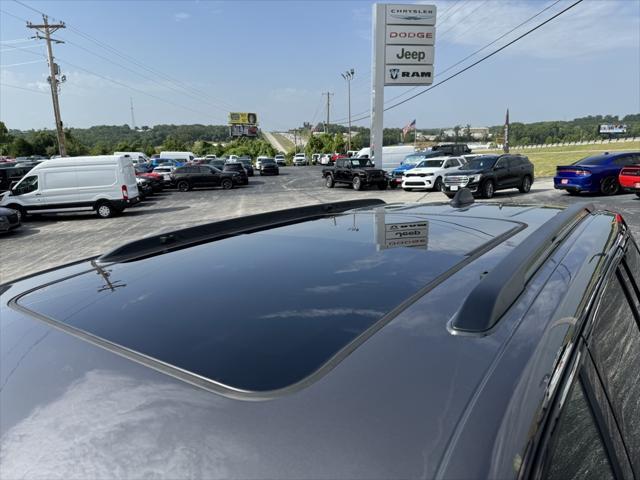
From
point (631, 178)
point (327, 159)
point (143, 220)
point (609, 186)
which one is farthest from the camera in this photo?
point (327, 159)

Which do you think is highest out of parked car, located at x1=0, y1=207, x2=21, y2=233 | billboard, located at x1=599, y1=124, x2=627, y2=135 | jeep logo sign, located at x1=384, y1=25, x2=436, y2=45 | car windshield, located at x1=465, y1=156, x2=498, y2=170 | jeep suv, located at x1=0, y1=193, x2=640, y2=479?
jeep logo sign, located at x1=384, y1=25, x2=436, y2=45

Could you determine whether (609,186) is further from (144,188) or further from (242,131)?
(242,131)

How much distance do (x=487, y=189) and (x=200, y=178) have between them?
1858cm

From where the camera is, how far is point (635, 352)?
1730 millimetres

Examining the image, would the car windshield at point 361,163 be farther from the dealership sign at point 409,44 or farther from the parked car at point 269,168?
the parked car at point 269,168

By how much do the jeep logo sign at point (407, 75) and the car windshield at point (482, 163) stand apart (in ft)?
33.4

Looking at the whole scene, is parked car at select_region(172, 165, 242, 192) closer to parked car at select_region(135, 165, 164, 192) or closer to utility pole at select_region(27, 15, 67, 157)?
parked car at select_region(135, 165, 164, 192)

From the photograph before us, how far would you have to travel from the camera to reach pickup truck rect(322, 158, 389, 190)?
1017 inches

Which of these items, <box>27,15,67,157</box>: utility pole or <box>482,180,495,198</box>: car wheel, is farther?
<box>27,15,67,157</box>: utility pole

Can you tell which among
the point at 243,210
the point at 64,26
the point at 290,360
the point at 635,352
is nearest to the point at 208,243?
the point at 290,360

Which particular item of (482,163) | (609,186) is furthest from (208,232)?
(609,186)

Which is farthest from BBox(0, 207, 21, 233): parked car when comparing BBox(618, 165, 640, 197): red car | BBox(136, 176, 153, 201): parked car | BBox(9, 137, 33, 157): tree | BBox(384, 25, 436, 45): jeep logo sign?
BBox(9, 137, 33, 157): tree

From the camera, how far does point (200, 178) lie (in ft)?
97.8

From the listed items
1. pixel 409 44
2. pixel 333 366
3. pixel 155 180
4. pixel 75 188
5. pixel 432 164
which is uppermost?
pixel 409 44
